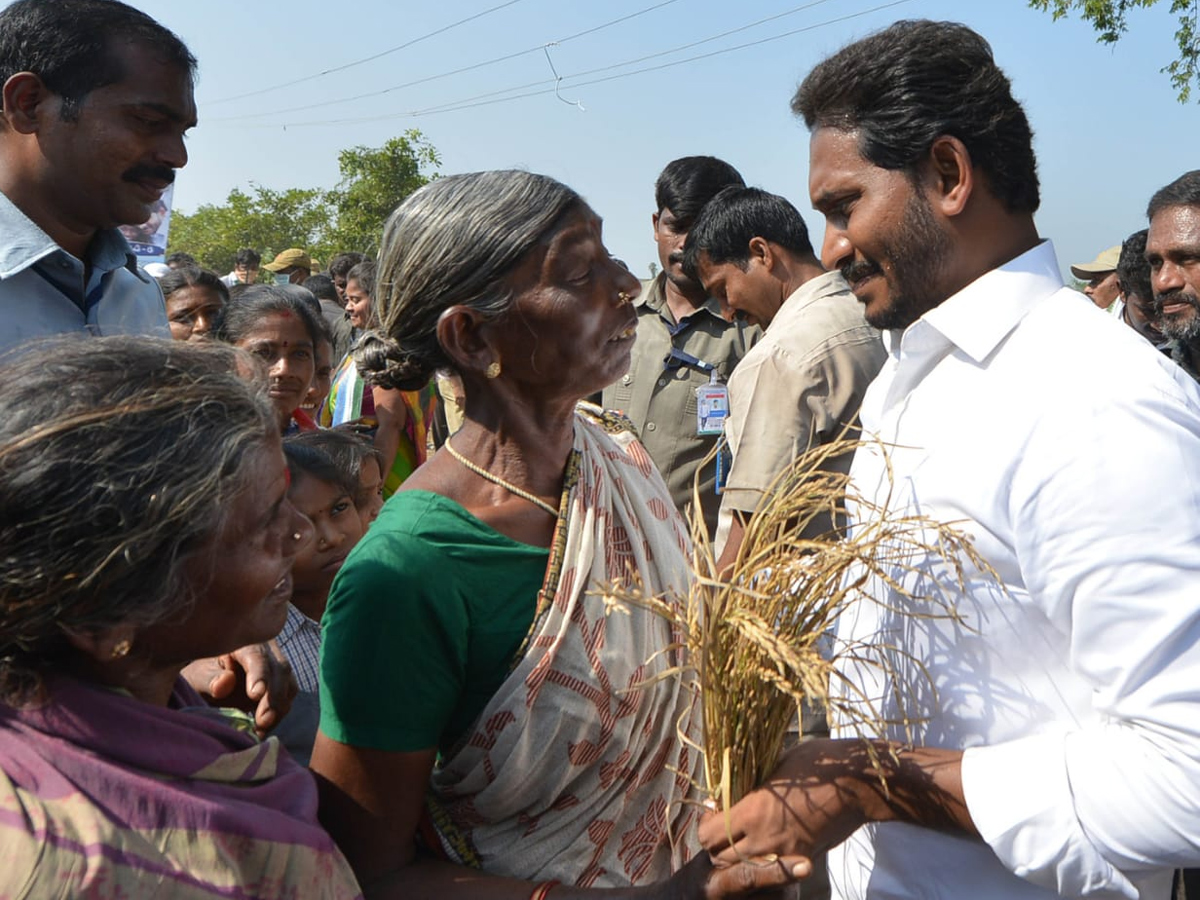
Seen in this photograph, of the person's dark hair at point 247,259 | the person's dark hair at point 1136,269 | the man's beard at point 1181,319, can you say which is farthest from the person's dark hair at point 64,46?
the person's dark hair at point 247,259

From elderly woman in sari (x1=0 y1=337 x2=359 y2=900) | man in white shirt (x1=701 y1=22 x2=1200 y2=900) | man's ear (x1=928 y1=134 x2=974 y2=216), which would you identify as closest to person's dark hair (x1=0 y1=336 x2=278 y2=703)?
elderly woman in sari (x1=0 y1=337 x2=359 y2=900)

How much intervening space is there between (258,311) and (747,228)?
2154mm

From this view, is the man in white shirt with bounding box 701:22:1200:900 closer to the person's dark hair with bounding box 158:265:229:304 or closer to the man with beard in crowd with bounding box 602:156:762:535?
the man with beard in crowd with bounding box 602:156:762:535

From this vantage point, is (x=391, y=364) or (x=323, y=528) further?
(x=323, y=528)

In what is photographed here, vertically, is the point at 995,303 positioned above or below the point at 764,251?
below

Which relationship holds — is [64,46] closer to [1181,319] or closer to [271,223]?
[1181,319]

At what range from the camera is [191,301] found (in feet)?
17.6

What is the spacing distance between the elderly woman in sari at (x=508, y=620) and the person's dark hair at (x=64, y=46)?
4.26ft

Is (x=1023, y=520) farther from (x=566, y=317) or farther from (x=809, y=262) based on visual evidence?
(x=809, y=262)

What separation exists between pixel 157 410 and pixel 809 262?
3.37 m

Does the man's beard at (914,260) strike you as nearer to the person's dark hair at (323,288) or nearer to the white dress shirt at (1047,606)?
the white dress shirt at (1047,606)

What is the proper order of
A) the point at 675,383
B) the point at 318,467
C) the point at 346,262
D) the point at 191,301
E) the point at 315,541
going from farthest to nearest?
1. the point at 346,262
2. the point at 191,301
3. the point at 675,383
4. the point at 318,467
5. the point at 315,541

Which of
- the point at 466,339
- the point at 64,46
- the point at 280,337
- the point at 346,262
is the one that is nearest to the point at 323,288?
the point at 346,262

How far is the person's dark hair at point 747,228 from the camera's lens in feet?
14.1
